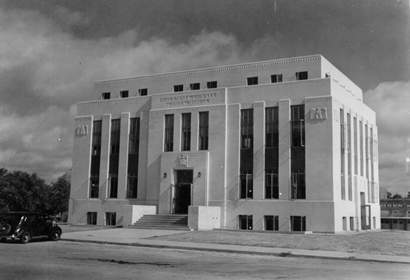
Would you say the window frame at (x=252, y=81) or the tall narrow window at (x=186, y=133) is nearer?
the tall narrow window at (x=186, y=133)

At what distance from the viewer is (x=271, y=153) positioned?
128ft

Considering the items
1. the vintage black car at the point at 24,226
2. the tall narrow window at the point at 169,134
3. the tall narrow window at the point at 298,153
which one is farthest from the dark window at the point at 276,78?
the vintage black car at the point at 24,226

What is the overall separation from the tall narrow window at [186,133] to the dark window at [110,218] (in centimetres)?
851

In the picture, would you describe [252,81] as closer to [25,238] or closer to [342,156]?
[342,156]

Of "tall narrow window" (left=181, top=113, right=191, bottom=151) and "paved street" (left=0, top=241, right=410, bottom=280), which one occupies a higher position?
"tall narrow window" (left=181, top=113, right=191, bottom=151)

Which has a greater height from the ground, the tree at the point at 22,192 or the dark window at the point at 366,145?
the dark window at the point at 366,145

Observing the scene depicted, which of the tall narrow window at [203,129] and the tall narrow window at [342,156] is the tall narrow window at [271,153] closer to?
the tall narrow window at [342,156]

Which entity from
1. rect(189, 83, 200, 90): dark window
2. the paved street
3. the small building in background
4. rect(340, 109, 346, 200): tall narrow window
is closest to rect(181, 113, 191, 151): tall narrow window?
rect(189, 83, 200, 90): dark window

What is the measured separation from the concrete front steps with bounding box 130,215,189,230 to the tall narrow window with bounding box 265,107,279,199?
6692mm

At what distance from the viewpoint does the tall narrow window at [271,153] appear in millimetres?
38500

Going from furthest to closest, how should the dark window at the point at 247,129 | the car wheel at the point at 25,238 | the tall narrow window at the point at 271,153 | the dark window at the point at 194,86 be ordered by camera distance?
1. the dark window at the point at 194,86
2. the dark window at the point at 247,129
3. the tall narrow window at the point at 271,153
4. the car wheel at the point at 25,238

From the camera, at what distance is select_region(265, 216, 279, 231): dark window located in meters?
37.6

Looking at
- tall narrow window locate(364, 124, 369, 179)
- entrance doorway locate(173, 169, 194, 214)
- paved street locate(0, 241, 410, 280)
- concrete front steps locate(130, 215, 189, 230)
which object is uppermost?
tall narrow window locate(364, 124, 369, 179)

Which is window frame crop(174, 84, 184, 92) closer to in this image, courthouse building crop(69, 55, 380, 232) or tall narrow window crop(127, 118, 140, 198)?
courthouse building crop(69, 55, 380, 232)
